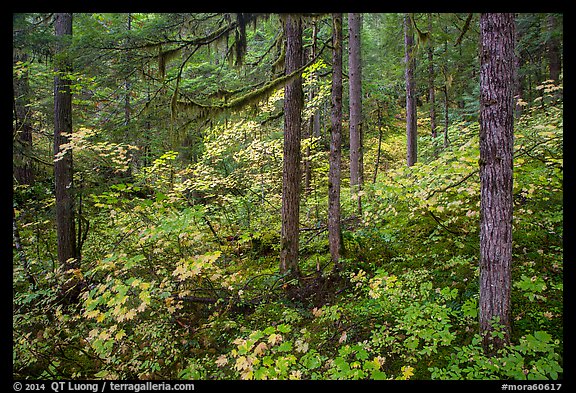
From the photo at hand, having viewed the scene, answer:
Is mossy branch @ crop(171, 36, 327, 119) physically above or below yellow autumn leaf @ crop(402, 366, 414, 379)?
above

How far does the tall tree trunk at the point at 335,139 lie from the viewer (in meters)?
6.07

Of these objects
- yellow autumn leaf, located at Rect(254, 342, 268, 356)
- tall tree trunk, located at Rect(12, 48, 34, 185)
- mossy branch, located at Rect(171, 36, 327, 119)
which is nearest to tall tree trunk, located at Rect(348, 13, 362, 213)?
mossy branch, located at Rect(171, 36, 327, 119)

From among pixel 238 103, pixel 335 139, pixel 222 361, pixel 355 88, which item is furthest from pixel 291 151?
pixel 355 88

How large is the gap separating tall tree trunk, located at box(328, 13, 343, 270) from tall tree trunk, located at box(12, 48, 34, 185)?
6.98 metres

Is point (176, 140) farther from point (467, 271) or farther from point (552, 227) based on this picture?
point (552, 227)

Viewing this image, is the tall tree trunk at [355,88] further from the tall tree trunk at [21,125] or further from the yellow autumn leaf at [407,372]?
the tall tree trunk at [21,125]

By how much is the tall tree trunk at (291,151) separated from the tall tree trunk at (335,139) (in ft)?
2.51

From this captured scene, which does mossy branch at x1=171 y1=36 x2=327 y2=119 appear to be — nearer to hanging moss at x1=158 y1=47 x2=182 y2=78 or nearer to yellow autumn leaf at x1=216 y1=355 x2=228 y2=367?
hanging moss at x1=158 y1=47 x2=182 y2=78

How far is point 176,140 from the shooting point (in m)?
6.17

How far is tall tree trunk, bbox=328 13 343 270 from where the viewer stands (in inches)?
239

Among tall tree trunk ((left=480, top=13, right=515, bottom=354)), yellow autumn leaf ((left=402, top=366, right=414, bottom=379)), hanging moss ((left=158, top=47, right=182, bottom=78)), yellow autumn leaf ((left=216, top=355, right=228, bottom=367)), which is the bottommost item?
yellow autumn leaf ((left=216, top=355, right=228, bottom=367))

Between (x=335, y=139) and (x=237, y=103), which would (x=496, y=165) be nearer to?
(x=335, y=139)
